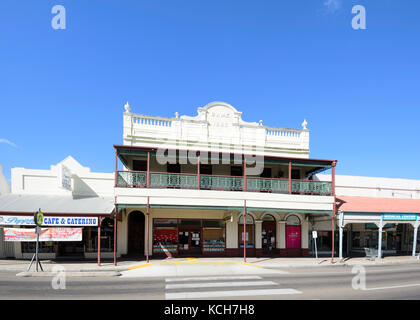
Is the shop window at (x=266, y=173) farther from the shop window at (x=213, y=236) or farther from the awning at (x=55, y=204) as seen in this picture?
the awning at (x=55, y=204)

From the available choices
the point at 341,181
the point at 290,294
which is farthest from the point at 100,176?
the point at 341,181

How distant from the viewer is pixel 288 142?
1938cm

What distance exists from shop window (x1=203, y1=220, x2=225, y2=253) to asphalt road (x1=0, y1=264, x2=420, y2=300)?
552cm

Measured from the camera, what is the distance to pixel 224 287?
30.5ft

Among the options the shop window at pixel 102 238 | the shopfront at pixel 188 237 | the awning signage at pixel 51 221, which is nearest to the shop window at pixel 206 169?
the shopfront at pixel 188 237

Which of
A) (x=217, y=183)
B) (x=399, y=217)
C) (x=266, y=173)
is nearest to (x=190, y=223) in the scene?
(x=217, y=183)

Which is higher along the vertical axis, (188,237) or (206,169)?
(206,169)

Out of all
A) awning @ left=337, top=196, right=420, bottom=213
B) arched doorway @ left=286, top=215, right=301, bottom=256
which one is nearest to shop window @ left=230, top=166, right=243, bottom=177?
arched doorway @ left=286, top=215, right=301, bottom=256

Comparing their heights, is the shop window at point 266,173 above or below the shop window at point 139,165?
below

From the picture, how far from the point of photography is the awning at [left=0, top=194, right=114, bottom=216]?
13.6 m

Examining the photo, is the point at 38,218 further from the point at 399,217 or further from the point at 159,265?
the point at 399,217

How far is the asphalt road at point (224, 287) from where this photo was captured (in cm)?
811

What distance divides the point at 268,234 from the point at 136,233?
9317 mm

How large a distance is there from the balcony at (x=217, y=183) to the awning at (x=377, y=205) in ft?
6.27
